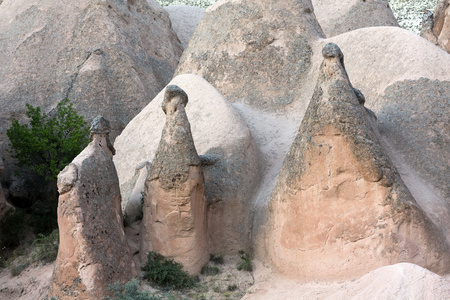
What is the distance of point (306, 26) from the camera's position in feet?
35.3

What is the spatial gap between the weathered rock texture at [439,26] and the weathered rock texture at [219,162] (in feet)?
37.7

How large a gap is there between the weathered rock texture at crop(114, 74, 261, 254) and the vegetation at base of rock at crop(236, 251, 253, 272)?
0.12m

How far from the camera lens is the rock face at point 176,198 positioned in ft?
25.1

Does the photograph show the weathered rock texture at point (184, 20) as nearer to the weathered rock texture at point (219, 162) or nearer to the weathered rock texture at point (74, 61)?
the weathered rock texture at point (74, 61)

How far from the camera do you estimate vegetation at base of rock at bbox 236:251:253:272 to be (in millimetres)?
7977

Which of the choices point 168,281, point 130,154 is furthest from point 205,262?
point 130,154

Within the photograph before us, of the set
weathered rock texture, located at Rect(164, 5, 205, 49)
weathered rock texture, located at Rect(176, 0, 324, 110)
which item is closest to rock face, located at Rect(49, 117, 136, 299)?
weathered rock texture, located at Rect(176, 0, 324, 110)

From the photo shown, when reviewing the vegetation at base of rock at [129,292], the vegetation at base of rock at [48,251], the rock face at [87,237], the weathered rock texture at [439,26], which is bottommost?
the weathered rock texture at [439,26]

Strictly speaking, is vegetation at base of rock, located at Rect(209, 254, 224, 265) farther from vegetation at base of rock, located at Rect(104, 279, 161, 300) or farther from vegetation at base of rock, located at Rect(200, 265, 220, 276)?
vegetation at base of rock, located at Rect(104, 279, 161, 300)

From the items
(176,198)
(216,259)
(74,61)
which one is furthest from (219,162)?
(74,61)

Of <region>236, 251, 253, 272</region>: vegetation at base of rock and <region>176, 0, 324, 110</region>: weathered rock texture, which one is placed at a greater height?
<region>176, 0, 324, 110</region>: weathered rock texture

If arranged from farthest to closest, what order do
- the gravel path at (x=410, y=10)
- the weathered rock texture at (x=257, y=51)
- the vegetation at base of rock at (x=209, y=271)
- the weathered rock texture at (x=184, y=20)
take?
1. the gravel path at (x=410, y=10)
2. the weathered rock texture at (x=184, y=20)
3. the weathered rock texture at (x=257, y=51)
4. the vegetation at base of rock at (x=209, y=271)

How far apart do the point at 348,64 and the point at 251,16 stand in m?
2.14

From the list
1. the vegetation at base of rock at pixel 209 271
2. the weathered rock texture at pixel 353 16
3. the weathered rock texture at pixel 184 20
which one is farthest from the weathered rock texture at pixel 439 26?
the vegetation at base of rock at pixel 209 271
